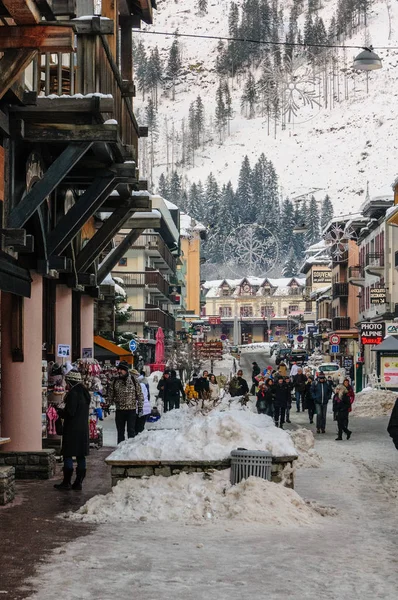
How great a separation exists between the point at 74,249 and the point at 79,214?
4484 millimetres

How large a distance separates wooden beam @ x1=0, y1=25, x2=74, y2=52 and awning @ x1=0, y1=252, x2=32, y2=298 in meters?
3.18

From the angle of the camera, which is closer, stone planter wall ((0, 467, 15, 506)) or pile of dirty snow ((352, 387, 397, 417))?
stone planter wall ((0, 467, 15, 506))

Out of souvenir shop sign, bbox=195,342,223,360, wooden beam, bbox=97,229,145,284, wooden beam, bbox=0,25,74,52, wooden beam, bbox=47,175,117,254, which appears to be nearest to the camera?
wooden beam, bbox=0,25,74,52

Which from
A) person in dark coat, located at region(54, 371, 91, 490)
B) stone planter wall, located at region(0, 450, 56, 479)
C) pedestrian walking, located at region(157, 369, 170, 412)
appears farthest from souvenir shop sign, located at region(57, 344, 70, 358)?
pedestrian walking, located at region(157, 369, 170, 412)

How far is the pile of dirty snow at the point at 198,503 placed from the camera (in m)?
11.0

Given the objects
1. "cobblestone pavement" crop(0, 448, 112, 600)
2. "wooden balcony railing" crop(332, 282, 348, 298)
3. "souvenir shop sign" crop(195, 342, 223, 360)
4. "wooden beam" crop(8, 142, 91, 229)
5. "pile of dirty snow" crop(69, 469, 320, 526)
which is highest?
"wooden balcony railing" crop(332, 282, 348, 298)

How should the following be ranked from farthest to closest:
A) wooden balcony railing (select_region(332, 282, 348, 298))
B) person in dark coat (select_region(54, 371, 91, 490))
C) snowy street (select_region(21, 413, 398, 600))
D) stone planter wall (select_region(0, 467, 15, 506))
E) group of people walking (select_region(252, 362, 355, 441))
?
wooden balcony railing (select_region(332, 282, 348, 298)) < group of people walking (select_region(252, 362, 355, 441)) < person in dark coat (select_region(54, 371, 91, 490)) < stone planter wall (select_region(0, 467, 15, 506)) < snowy street (select_region(21, 413, 398, 600))

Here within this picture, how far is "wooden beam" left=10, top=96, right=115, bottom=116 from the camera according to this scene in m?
13.0

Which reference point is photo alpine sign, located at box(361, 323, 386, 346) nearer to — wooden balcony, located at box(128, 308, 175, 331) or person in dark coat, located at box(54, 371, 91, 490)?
person in dark coat, located at box(54, 371, 91, 490)

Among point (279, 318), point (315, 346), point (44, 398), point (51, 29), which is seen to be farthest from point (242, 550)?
point (279, 318)

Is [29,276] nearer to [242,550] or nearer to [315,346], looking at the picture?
[242,550]

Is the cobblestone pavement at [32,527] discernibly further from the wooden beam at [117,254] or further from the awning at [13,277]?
the wooden beam at [117,254]

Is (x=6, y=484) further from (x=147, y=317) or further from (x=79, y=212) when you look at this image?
(x=147, y=317)

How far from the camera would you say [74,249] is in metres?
19.8
